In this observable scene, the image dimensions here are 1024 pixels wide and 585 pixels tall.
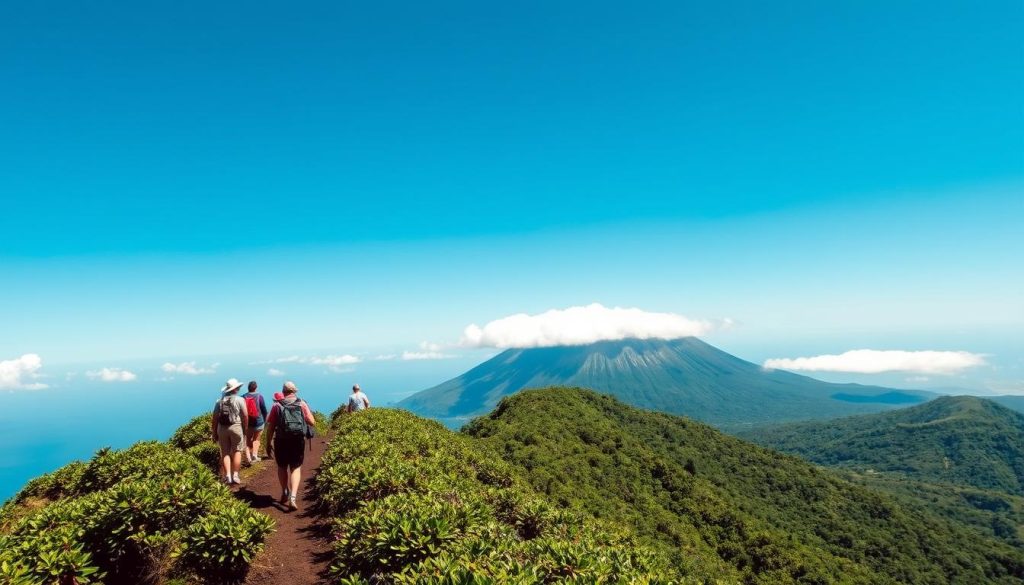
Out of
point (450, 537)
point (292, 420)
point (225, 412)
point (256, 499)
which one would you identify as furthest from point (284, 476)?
point (450, 537)

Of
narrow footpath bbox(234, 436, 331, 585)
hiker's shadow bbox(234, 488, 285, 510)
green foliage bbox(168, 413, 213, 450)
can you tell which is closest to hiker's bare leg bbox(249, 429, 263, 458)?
narrow footpath bbox(234, 436, 331, 585)

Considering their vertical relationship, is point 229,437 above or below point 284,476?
above

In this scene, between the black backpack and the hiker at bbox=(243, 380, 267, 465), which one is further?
the hiker at bbox=(243, 380, 267, 465)

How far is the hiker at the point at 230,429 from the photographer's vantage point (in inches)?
491

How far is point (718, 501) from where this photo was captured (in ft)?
139

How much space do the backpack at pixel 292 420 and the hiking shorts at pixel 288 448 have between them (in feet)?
0.40

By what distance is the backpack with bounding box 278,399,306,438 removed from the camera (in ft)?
34.9

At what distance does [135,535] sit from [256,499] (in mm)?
4504

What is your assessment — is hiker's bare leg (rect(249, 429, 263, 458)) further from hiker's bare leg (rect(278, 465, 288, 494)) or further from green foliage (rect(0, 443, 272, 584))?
green foliage (rect(0, 443, 272, 584))

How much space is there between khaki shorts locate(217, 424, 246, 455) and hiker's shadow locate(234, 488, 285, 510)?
3.76ft

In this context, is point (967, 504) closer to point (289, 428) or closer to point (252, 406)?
point (252, 406)

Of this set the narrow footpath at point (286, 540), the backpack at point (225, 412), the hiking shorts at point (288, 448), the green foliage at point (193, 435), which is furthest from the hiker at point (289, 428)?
the green foliage at point (193, 435)

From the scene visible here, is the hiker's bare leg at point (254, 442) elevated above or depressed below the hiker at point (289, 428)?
below

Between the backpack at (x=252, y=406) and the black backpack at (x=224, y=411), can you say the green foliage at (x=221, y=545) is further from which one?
the backpack at (x=252, y=406)
